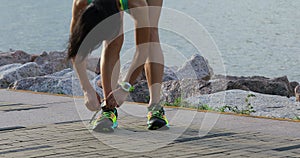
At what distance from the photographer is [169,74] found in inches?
317

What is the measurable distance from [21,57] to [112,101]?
796cm

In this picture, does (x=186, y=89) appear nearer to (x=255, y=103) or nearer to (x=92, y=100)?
(x=255, y=103)

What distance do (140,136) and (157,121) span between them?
25 cm

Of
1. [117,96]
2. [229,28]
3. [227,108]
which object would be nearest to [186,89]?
[227,108]

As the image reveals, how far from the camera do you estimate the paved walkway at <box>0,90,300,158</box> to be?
3.43 meters

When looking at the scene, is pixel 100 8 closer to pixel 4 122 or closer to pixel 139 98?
pixel 4 122

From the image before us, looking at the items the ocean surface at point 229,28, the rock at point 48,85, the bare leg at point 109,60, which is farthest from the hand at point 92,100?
the ocean surface at point 229,28

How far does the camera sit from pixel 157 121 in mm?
4105

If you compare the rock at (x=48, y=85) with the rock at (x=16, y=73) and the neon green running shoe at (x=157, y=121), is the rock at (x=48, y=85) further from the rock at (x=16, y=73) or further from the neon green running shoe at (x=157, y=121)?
the neon green running shoe at (x=157, y=121)

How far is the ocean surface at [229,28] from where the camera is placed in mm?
14602

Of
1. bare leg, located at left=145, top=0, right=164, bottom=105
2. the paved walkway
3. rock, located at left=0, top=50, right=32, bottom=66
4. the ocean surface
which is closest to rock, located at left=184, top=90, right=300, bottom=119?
the paved walkway

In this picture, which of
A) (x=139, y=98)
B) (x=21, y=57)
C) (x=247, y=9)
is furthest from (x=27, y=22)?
(x=139, y=98)

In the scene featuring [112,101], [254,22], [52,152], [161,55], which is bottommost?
[52,152]

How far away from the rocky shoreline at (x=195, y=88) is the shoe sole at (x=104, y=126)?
43 cm
